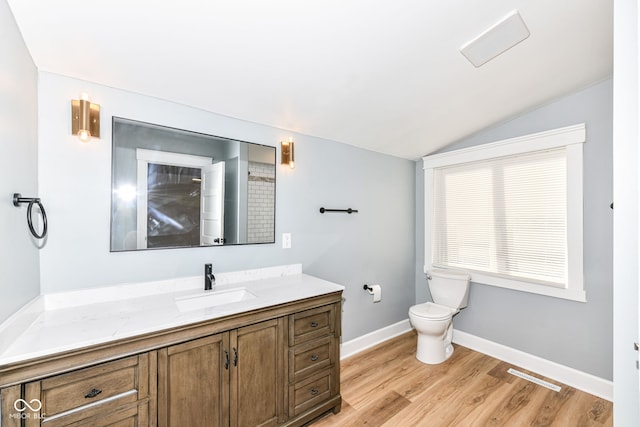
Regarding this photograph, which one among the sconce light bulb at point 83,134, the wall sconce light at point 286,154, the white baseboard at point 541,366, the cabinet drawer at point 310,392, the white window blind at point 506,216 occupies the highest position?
the wall sconce light at point 286,154

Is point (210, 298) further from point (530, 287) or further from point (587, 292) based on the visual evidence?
point (587, 292)

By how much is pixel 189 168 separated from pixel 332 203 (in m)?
1.27

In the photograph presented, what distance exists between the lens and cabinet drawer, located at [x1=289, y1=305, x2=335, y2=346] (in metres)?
1.73

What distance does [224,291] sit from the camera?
185 cm

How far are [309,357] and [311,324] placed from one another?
0.68ft

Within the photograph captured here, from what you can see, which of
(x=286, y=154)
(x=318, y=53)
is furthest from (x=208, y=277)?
(x=318, y=53)

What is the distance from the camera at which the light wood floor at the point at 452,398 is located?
194cm

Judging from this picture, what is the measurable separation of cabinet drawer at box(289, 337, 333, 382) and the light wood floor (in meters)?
0.41

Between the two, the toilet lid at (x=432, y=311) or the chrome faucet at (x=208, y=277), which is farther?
the toilet lid at (x=432, y=311)

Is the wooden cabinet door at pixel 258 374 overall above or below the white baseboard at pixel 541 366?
above

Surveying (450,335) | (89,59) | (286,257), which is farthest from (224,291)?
(450,335)

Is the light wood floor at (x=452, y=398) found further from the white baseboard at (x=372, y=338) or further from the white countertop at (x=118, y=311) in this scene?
the white countertop at (x=118, y=311)

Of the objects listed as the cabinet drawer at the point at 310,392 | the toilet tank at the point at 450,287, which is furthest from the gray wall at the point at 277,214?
the cabinet drawer at the point at 310,392

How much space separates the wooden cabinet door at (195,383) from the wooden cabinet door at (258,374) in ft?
0.19
